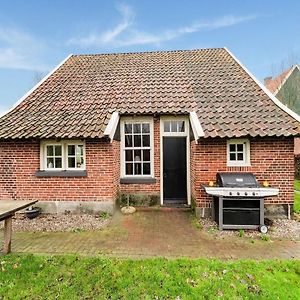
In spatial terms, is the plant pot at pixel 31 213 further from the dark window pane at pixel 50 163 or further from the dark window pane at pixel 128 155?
the dark window pane at pixel 128 155

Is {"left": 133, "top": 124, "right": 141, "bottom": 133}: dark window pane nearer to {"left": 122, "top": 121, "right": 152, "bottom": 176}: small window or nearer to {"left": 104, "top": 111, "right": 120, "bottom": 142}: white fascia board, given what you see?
{"left": 122, "top": 121, "right": 152, "bottom": 176}: small window

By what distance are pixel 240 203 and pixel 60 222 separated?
5629mm

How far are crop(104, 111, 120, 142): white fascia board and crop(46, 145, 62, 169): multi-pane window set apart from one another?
2.07 m

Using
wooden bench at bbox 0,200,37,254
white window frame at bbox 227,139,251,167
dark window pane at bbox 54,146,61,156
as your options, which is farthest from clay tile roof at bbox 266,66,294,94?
wooden bench at bbox 0,200,37,254

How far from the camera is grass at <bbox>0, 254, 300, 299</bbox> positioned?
3.96 metres

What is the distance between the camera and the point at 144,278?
4.34 m

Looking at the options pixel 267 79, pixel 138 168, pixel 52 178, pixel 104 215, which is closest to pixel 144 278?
pixel 104 215

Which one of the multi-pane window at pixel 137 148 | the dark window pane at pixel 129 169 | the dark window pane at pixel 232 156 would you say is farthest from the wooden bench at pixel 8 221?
the dark window pane at pixel 232 156

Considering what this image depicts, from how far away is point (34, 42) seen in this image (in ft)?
60.4

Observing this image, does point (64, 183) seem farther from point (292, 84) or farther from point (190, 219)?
point (292, 84)

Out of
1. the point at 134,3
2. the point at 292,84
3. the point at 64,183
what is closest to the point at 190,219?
the point at 64,183

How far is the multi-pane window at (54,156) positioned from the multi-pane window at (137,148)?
8.13 feet

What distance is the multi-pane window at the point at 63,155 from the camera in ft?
28.0

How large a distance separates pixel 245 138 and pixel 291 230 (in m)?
3.01
